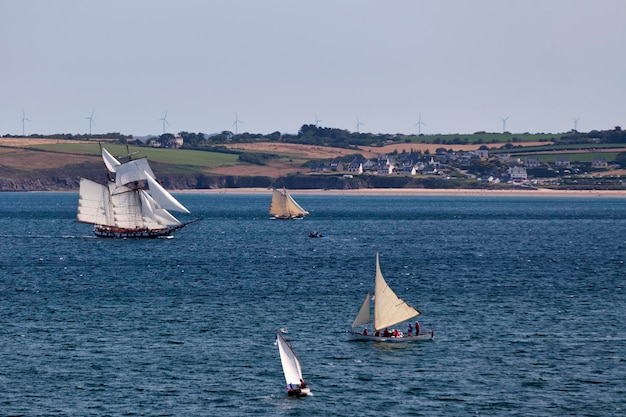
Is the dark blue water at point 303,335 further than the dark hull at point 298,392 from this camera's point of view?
No

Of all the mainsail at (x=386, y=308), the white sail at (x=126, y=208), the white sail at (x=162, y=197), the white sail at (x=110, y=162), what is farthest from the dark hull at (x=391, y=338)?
the white sail at (x=110, y=162)

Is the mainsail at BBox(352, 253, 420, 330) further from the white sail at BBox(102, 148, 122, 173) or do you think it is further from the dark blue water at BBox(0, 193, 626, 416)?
the white sail at BBox(102, 148, 122, 173)

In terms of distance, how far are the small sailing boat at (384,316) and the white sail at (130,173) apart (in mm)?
89219

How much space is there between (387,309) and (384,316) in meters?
0.48

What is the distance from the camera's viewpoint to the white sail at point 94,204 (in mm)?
153250

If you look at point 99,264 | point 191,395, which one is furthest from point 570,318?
point 99,264

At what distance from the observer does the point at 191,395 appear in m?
54.4

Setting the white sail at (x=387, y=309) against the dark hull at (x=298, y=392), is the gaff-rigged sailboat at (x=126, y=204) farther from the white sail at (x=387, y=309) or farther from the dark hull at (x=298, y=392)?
the dark hull at (x=298, y=392)

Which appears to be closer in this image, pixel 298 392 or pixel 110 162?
pixel 298 392

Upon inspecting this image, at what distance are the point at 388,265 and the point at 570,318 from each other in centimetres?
4233

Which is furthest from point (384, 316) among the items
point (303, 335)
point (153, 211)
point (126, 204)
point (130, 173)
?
point (153, 211)

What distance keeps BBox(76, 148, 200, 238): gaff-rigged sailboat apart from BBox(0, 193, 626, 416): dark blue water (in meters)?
24.0

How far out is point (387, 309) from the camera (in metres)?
69.1

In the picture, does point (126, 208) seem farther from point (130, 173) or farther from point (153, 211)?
point (130, 173)
